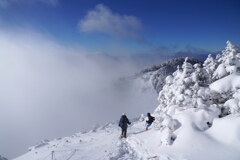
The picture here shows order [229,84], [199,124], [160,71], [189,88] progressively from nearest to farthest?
[229,84] < [199,124] < [189,88] < [160,71]

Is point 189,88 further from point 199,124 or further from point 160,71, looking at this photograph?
point 160,71

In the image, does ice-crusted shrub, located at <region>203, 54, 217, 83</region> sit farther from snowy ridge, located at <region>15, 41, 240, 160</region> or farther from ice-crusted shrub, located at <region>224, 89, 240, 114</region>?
ice-crusted shrub, located at <region>224, 89, 240, 114</region>

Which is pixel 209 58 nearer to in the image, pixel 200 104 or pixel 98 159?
pixel 200 104

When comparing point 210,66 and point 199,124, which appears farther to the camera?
point 210,66

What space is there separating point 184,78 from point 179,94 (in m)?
1.03

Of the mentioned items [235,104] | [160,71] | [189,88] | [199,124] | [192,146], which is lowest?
[192,146]

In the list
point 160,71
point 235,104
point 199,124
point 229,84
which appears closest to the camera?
point 235,104

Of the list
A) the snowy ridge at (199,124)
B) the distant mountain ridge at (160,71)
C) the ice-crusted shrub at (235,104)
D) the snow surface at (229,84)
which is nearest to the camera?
the snowy ridge at (199,124)

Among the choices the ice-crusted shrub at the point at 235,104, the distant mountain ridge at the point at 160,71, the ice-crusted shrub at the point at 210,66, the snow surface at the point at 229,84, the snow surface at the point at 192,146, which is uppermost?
the distant mountain ridge at the point at 160,71

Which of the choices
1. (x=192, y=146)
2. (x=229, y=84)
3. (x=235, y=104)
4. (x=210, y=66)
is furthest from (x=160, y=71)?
(x=192, y=146)

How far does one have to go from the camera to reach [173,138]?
361 inches

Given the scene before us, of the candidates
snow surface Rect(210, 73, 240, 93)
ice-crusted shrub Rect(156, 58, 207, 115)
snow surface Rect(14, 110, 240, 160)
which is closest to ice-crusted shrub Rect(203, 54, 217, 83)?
ice-crusted shrub Rect(156, 58, 207, 115)

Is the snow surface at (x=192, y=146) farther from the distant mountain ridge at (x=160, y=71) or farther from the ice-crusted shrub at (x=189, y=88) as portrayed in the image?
the distant mountain ridge at (x=160, y=71)

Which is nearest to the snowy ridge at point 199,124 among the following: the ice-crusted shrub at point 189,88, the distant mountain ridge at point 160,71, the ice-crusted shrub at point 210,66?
the ice-crusted shrub at point 189,88
